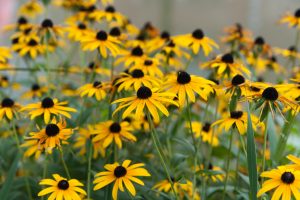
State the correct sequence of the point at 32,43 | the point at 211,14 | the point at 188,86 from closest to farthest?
1. the point at 188,86
2. the point at 32,43
3. the point at 211,14

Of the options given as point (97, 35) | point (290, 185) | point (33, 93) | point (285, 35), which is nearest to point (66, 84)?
point (33, 93)

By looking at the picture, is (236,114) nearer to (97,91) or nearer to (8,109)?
(97,91)

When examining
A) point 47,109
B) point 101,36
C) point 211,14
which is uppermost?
point 101,36

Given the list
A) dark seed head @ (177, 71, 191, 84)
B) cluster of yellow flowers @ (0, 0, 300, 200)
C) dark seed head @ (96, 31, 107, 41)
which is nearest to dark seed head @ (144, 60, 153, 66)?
cluster of yellow flowers @ (0, 0, 300, 200)

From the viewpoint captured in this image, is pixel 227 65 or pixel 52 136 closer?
pixel 52 136

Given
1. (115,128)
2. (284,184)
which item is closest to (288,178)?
(284,184)

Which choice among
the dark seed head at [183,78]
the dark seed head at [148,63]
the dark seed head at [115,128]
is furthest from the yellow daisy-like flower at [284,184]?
the dark seed head at [148,63]

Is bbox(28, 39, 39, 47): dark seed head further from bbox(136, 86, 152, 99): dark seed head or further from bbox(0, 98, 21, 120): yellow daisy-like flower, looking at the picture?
bbox(136, 86, 152, 99): dark seed head

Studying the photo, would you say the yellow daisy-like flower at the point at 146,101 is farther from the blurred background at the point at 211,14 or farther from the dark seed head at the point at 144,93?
the blurred background at the point at 211,14
